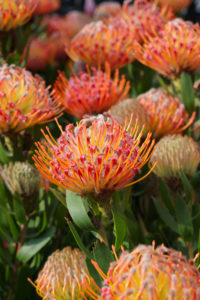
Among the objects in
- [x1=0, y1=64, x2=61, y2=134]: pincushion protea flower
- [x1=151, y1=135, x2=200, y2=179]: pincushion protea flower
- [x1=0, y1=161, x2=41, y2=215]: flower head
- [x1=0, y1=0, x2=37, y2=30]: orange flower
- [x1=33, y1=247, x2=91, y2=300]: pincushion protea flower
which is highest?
[x1=0, y1=0, x2=37, y2=30]: orange flower

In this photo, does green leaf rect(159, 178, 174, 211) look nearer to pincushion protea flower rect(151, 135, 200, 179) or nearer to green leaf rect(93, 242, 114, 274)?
pincushion protea flower rect(151, 135, 200, 179)

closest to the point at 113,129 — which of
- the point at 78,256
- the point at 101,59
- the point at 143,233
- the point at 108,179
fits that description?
the point at 108,179

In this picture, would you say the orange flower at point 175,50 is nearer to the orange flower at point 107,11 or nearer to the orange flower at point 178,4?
the orange flower at point 178,4

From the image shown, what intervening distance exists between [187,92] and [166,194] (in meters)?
0.23

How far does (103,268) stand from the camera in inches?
23.9

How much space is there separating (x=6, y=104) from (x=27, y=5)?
0.34 metres

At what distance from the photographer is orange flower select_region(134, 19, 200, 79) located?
0.93m

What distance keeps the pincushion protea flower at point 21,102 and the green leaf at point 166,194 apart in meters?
0.24

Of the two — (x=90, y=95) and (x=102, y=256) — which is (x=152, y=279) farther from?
(x=90, y=95)

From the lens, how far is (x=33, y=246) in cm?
86

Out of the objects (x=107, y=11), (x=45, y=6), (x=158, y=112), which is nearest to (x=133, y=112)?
(x=158, y=112)

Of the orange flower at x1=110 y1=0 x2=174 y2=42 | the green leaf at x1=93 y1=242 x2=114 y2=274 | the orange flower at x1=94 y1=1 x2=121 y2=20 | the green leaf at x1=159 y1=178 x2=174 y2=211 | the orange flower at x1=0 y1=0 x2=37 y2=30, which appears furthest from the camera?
the orange flower at x1=94 y1=1 x2=121 y2=20

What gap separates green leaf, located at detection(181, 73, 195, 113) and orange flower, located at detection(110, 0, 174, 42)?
162 mm

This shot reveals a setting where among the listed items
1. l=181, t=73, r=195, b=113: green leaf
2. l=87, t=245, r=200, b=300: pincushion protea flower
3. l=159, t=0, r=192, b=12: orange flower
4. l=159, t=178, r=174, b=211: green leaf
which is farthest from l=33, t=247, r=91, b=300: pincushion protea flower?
l=159, t=0, r=192, b=12: orange flower
